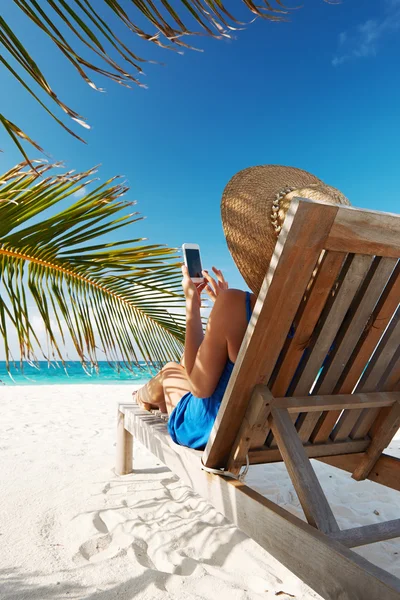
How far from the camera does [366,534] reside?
47.7 inches

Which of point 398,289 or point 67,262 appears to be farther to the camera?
point 67,262

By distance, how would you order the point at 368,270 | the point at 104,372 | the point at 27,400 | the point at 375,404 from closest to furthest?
1. the point at 368,270
2. the point at 375,404
3. the point at 27,400
4. the point at 104,372

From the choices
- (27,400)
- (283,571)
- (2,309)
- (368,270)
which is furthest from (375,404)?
(27,400)

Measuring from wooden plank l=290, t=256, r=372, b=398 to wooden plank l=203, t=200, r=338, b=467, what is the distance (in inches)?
6.2

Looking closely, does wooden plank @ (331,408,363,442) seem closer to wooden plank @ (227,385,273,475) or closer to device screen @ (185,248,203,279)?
wooden plank @ (227,385,273,475)

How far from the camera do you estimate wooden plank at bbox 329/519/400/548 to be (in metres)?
1.13

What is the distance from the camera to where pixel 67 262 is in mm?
2262

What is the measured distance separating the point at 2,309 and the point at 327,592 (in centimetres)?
142

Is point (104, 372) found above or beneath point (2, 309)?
beneath

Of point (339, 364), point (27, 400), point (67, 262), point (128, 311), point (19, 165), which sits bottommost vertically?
point (27, 400)

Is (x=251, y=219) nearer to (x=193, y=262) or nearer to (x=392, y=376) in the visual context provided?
(x=193, y=262)

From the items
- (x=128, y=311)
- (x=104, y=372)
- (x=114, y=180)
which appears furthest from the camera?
(x=104, y=372)

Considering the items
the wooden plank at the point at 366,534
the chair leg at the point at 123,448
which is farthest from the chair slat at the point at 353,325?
the chair leg at the point at 123,448

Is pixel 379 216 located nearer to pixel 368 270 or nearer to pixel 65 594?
pixel 368 270
